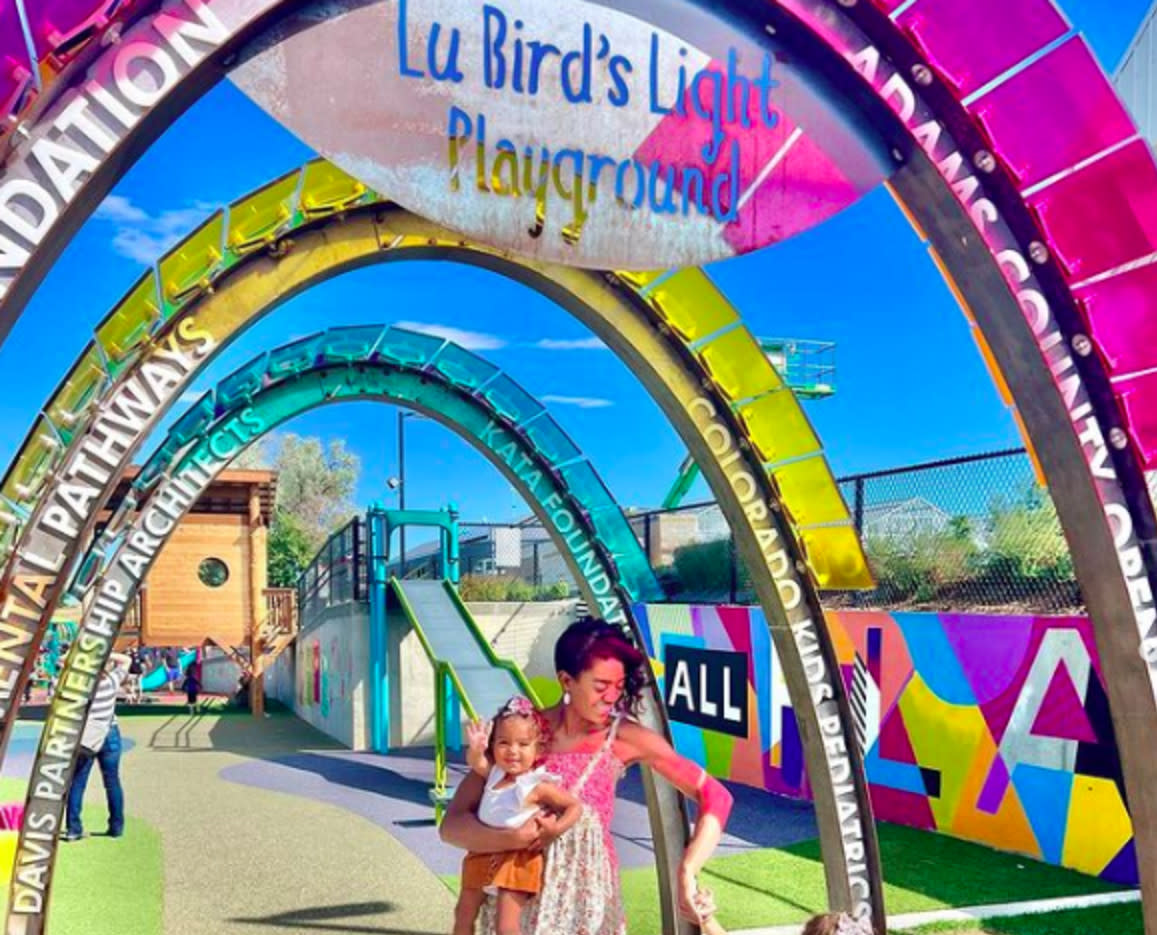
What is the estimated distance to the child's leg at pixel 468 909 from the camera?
3119 mm

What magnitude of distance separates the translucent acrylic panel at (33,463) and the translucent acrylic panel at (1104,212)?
330 centimetres

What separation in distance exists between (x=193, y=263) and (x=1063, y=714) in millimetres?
8171

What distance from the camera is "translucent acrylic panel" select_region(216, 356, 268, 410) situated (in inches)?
241

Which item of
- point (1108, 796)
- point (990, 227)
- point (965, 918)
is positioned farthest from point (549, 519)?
point (1108, 796)

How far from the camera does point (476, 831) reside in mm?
2938

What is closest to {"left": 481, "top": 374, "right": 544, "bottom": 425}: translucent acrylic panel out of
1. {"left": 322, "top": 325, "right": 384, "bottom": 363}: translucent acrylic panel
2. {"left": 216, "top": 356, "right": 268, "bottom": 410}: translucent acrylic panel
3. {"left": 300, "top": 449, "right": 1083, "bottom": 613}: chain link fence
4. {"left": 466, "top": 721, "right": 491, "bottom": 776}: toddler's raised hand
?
{"left": 322, "top": 325, "right": 384, "bottom": 363}: translucent acrylic panel

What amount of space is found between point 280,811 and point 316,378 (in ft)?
22.5

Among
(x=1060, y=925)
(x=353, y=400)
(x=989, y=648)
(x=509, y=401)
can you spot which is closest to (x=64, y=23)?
(x=509, y=401)

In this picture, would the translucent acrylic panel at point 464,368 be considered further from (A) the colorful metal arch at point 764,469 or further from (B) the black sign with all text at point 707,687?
(B) the black sign with all text at point 707,687

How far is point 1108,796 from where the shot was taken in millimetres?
8641

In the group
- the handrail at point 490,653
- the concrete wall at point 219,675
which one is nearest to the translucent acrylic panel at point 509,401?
the handrail at point 490,653

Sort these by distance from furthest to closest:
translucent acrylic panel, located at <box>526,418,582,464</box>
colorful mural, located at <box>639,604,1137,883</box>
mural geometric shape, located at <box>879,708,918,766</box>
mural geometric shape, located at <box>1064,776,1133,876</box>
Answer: mural geometric shape, located at <box>879,708,918,766</box> < colorful mural, located at <box>639,604,1137,883</box> < mural geometric shape, located at <box>1064,776,1133,876</box> < translucent acrylic panel, located at <box>526,418,582,464</box>

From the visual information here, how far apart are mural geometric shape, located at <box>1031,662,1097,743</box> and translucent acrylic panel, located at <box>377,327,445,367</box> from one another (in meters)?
6.31

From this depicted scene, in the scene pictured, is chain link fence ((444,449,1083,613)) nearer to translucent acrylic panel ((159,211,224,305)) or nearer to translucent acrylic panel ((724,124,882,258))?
translucent acrylic panel ((724,124,882,258))
